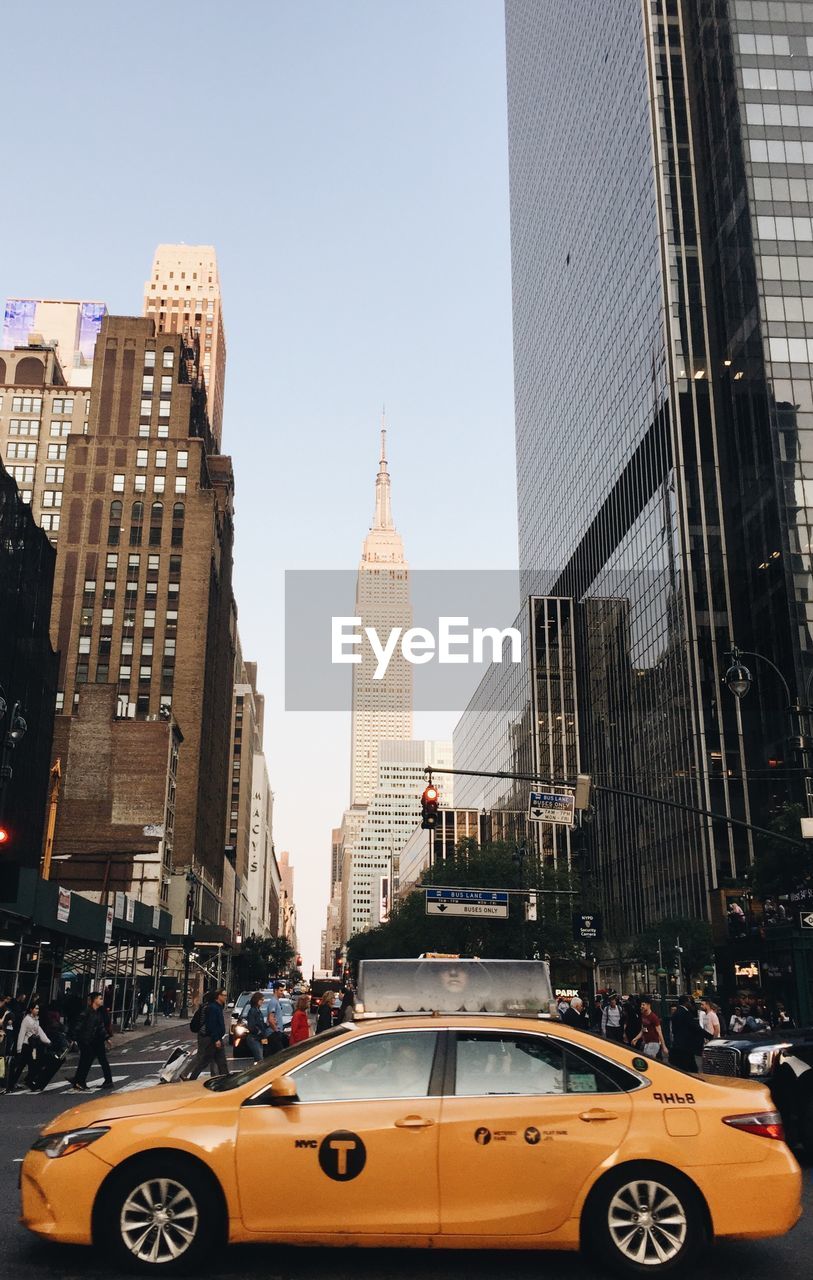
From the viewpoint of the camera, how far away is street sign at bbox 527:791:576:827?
962 inches

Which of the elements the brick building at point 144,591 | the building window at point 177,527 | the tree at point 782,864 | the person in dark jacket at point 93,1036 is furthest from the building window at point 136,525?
the person in dark jacket at point 93,1036

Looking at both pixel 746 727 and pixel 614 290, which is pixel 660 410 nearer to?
pixel 614 290

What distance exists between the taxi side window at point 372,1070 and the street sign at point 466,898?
98.6ft

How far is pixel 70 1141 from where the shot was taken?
7.12 metres

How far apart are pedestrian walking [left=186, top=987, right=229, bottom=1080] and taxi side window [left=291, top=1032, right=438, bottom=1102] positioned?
1018 cm

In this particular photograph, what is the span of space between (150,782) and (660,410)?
155 feet

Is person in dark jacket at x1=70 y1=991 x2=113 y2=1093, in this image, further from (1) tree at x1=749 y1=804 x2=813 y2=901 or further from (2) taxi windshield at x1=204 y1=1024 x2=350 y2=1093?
(1) tree at x1=749 y1=804 x2=813 y2=901

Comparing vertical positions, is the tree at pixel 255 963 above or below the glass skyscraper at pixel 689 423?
below

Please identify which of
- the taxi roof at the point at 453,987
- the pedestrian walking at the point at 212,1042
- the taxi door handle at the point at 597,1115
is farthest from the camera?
the taxi roof at the point at 453,987

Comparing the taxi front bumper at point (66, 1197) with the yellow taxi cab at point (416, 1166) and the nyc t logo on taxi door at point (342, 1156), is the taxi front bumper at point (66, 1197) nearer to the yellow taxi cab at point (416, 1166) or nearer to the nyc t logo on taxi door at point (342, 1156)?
the yellow taxi cab at point (416, 1166)

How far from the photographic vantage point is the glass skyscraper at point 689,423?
6844cm

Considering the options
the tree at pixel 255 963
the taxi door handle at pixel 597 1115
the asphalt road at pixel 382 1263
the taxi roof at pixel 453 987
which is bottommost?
the asphalt road at pixel 382 1263

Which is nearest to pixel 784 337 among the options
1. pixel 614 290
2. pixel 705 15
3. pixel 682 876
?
pixel 614 290

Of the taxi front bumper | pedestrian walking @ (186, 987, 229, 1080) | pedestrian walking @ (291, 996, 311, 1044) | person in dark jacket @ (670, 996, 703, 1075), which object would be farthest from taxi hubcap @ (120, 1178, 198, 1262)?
pedestrian walking @ (291, 996, 311, 1044)
